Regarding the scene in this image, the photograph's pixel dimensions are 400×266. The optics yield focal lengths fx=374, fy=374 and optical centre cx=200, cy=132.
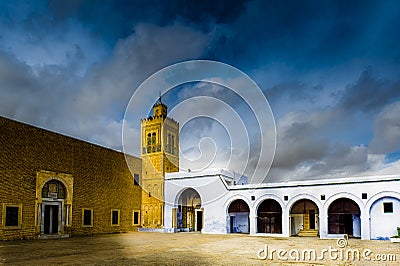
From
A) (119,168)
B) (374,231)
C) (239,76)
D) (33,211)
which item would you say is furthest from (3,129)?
(374,231)

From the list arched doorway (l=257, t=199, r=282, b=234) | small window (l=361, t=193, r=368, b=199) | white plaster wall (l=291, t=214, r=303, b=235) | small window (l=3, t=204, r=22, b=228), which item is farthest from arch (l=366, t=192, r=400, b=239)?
small window (l=3, t=204, r=22, b=228)

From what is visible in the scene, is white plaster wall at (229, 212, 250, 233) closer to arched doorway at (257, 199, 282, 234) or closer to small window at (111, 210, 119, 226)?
A: arched doorway at (257, 199, 282, 234)

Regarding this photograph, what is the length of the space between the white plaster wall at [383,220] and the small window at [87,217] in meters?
17.1

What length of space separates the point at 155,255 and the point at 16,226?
1012 cm

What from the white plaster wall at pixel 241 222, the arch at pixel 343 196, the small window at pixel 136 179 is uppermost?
the small window at pixel 136 179

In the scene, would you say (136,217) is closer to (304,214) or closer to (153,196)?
(153,196)

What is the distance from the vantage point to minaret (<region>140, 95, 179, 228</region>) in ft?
96.7

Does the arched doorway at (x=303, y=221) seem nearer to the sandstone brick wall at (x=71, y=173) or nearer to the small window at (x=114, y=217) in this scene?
the sandstone brick wall at (x=71, y=173)

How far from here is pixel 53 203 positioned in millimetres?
21828

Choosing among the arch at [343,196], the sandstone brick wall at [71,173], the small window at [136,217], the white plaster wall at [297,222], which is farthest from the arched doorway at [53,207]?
the arch at [343,196]

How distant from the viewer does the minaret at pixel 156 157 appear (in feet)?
96.7

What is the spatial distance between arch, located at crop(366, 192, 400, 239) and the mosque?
0.17 feet

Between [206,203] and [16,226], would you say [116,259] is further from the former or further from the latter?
[206,203]

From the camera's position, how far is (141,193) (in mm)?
30031
